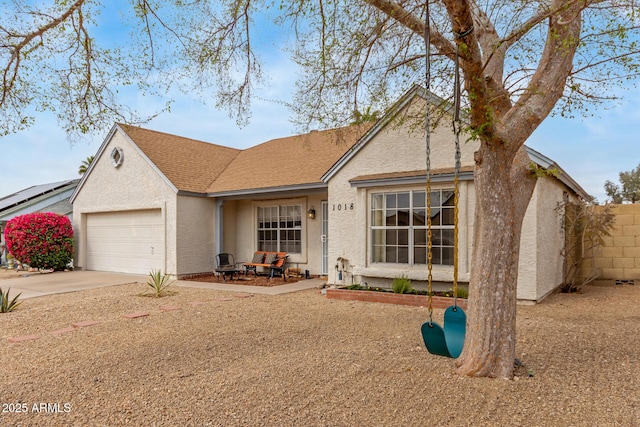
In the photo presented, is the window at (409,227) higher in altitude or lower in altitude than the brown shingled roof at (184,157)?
lower

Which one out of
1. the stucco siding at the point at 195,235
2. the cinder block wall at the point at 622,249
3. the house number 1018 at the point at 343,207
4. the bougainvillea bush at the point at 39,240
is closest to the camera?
the house number 1018 at the point at 343,207

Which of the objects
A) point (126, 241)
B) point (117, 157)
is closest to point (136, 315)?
point (126, 241)

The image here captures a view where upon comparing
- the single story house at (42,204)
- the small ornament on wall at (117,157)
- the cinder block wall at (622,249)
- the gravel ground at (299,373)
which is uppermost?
the small ornament on wall at (117,157)

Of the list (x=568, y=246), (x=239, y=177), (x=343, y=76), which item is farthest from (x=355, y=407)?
(x=239, y=177)

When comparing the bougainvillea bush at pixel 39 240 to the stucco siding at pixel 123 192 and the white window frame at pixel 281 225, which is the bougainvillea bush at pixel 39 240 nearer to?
the stucco siding at pixel 123 192

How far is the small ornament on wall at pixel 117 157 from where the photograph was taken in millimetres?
15930

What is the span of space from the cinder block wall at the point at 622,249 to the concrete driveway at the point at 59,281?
14.0m

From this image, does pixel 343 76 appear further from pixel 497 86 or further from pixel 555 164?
pixel 555 164

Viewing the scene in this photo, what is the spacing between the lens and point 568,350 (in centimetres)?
564

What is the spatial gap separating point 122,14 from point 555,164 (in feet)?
28.9

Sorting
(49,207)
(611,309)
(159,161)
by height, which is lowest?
(611,309)

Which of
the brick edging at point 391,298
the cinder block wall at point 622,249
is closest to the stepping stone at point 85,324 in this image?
the brick edging at point 391,298

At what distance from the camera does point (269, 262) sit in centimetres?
1416

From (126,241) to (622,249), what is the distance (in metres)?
16.4
